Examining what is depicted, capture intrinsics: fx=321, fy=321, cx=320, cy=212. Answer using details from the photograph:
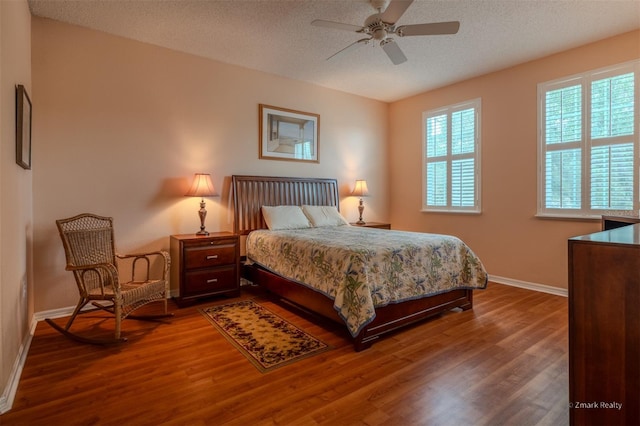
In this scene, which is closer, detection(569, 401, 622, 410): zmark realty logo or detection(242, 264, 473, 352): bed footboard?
detection(569, 401, 622, 410): zmark realty logo

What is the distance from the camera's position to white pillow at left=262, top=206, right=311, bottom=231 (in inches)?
163

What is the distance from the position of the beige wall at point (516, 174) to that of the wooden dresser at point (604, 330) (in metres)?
2.94

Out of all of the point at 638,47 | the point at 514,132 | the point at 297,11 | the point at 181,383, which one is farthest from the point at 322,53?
the point at 181,383

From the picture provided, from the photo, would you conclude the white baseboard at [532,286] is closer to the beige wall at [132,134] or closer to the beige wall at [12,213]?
the beige wall at [132,134]

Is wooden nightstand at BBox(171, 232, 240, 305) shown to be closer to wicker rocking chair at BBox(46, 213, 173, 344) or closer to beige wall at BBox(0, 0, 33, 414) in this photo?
wicker rocking chair at BBox(46, 213, 173, 344)

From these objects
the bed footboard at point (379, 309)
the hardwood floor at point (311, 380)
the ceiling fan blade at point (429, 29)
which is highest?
the ceiling fan blade at point (429, 29)

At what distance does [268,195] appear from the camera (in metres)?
4.46

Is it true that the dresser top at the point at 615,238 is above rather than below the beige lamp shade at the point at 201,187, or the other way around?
below

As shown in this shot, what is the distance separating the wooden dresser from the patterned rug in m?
1.59

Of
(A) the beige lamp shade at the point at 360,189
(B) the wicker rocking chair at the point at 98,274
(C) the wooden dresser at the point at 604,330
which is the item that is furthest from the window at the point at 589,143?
(B) the wicker rocking chair at the point at 98,274

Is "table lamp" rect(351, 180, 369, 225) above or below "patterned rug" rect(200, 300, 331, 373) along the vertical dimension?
above

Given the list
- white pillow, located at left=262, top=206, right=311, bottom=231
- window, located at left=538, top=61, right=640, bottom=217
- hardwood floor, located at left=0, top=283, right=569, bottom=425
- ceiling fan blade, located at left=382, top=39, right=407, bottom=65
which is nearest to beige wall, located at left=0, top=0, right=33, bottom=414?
hardwood floor, located at left=0, top=283, right=569, bottom=425

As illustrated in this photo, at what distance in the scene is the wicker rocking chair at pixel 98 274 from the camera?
2.58 meters

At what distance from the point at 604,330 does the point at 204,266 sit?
332 centimetres
